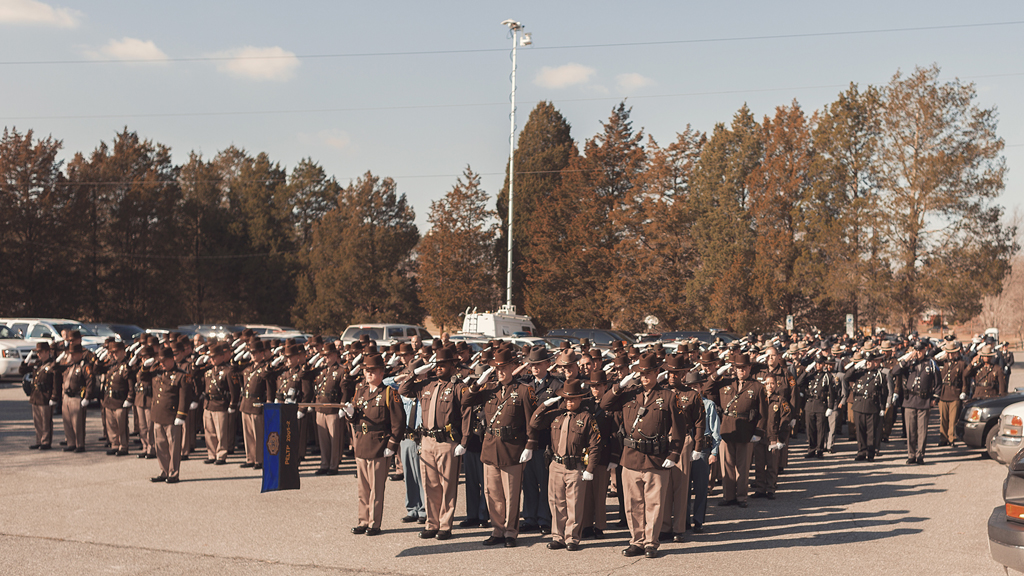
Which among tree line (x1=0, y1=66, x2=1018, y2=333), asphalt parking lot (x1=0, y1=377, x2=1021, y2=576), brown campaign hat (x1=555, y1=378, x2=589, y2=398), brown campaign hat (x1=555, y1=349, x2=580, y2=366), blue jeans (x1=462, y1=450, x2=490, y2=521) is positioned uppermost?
tree line (x1=0, y1=66, x2=1018, y2=333)

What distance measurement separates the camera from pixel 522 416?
8.16 meters

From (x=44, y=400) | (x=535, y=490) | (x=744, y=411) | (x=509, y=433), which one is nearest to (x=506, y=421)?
(x=509, y=433)

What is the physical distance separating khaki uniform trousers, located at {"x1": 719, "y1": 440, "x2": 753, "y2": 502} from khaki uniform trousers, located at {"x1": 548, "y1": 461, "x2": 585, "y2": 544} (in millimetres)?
2891

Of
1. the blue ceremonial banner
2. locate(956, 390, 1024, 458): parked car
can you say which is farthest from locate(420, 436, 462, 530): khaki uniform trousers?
locate(956, 390, 1024, 458): parked car

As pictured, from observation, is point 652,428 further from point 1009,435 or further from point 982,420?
point 982,420

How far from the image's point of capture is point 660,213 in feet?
151

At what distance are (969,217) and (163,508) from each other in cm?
4188

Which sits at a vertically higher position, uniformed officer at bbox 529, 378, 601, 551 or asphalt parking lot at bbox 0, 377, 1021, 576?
uniformed officer at bbox 529, 378, 601, 551

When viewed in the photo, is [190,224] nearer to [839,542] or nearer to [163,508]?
[163,508]

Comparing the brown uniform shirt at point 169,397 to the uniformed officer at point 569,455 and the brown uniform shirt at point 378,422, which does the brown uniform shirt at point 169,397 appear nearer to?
the brown uniform shirt at point 378,422

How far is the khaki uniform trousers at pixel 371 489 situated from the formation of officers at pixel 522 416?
0.05 feet

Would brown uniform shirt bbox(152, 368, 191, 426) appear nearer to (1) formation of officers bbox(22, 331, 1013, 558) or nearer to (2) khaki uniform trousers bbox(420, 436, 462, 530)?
(1) formation of officers bbox(22, 331, 1013, 558)

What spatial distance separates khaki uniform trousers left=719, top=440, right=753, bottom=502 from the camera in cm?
1016

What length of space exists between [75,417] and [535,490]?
906cm
